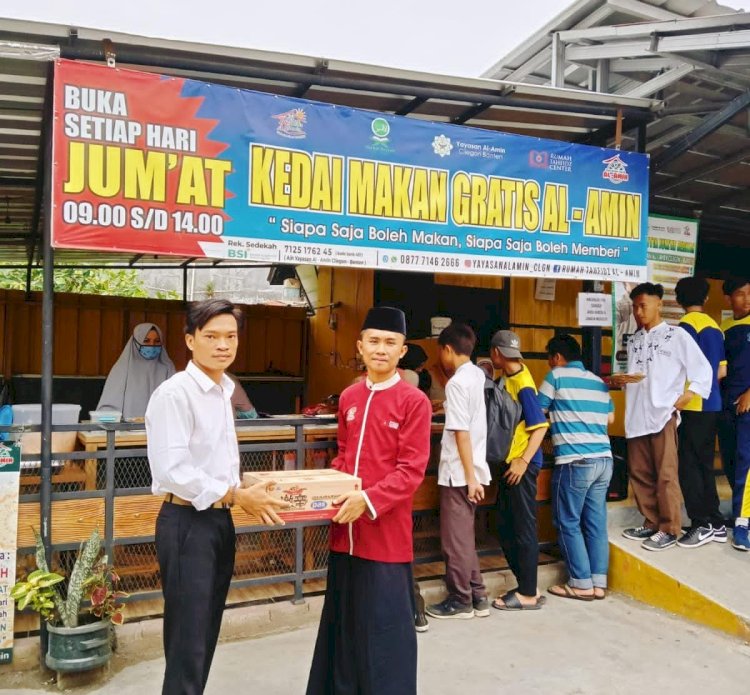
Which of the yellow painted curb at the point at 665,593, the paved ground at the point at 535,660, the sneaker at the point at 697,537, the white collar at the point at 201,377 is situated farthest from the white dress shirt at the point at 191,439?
A: the sneaker at the point at 697,537

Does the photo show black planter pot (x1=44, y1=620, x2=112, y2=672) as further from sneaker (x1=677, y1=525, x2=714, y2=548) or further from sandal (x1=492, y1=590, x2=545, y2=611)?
sneaker (x1=677, y1=525, x2=714, y2=548)

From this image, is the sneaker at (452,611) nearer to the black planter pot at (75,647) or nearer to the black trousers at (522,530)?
the black trousers at (522,530)

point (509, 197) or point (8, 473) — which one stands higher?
point (509, 197)

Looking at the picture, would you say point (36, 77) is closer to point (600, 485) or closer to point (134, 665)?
point (134, 665)

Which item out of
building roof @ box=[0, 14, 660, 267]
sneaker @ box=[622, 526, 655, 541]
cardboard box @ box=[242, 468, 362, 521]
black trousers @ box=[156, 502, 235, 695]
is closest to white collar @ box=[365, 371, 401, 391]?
cardboard box @ box=[242, 468, 362, 521]

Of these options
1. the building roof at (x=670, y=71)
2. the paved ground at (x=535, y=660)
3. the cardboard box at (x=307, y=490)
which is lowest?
the paved ground at (x=535, y=660)

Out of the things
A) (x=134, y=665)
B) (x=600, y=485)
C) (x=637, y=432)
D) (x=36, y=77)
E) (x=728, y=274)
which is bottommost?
(x=134, y=665)

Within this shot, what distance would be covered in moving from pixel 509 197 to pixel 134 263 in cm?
988

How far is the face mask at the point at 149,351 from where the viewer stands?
6.02m

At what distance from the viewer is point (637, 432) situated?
5367 mm

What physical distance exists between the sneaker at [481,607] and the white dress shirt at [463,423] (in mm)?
808

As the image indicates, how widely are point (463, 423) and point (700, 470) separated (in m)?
2.24

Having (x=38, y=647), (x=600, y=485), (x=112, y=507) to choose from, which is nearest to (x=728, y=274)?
(x=600, y=485)

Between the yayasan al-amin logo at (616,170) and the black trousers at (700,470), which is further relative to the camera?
the black trousers at (700,470)
